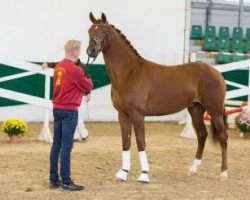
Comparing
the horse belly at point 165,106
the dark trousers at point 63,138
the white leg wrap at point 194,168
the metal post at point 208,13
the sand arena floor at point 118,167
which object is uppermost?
the metal post at point 208,13

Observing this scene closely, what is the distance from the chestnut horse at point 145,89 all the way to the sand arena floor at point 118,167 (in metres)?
0.26

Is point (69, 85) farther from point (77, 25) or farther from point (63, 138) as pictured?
point (77, 25)

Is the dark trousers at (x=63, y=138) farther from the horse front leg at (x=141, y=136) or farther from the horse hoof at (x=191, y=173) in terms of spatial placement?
the horse hoof at (x=191, y=173)

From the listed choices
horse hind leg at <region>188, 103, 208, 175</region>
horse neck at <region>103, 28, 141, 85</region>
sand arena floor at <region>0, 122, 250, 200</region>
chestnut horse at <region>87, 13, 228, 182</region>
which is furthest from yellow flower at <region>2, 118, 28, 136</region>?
horse hind leg at <region>188, 103, 208, 175</region>

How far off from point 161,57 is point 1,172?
7.15 m

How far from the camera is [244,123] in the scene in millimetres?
10109

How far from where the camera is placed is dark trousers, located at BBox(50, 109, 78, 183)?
18.5 ft

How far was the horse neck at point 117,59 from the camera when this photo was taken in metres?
6.27

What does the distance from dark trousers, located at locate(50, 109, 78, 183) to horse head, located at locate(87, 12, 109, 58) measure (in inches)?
30.3

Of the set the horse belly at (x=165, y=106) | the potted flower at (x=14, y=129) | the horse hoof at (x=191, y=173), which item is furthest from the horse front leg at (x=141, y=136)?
the potted flower at (x=14, y=129)

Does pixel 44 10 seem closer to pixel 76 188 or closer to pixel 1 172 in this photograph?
pixel 1 172

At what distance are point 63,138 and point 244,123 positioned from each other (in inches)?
210

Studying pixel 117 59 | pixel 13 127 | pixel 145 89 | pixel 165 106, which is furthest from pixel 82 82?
pixel 13 127

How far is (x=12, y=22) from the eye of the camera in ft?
39.6
